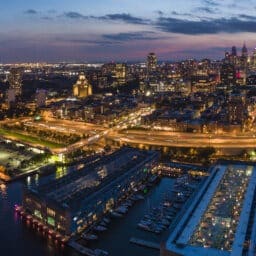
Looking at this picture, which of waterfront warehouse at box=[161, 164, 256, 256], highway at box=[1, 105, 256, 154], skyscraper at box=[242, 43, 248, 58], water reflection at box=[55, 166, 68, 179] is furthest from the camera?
skyscraper at box=[242, 43, 248, 58]

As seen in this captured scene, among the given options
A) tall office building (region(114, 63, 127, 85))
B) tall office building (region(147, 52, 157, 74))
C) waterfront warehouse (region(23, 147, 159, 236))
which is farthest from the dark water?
A: tall office building (region(147, 52, 157, 74))

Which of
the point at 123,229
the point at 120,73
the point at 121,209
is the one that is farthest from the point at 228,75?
the point at 123,229

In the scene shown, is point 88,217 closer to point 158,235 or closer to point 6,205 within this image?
point 158,235

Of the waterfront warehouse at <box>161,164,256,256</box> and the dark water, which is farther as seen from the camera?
the dark water

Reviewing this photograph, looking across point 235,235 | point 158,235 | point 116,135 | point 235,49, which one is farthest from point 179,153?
point 235,49

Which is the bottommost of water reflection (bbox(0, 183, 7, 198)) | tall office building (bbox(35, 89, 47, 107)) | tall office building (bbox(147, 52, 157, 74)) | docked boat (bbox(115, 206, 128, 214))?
water reflection (bbox(0, 183, 7, 198))

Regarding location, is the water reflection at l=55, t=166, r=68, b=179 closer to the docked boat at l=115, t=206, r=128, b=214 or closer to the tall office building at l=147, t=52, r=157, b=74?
the docked boat at l=115, t=206, r=128, b=214

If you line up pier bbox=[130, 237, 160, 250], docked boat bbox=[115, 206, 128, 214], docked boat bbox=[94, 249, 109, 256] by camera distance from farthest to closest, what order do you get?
docked boat bbox=[115, 206, 128, 214], pier bbox=[130, 237, 160, 250], docked boat bbox=[94, 249, 109, 256]

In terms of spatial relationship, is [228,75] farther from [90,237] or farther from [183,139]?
[90,237]
